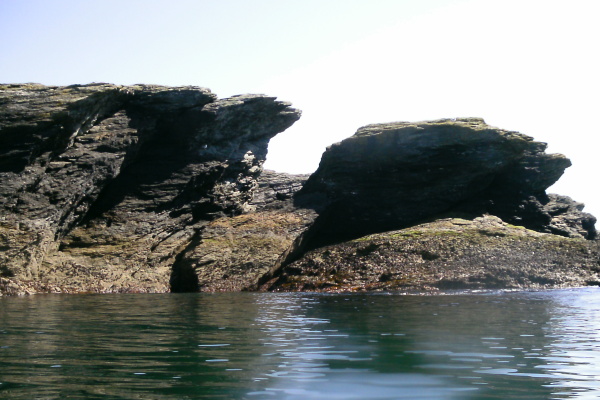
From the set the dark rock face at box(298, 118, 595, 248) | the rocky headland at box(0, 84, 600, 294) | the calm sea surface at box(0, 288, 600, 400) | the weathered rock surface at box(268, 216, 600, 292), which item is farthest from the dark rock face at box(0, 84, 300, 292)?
the calm sea surface at box(0, 288, 600, 400)

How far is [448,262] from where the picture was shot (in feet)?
91.8

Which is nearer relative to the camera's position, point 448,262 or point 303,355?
point 303,355

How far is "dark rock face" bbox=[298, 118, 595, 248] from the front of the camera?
118ft

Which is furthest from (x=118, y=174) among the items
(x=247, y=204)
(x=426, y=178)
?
(x=426, y=178)

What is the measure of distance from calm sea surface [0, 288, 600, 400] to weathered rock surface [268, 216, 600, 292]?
40.3 ft

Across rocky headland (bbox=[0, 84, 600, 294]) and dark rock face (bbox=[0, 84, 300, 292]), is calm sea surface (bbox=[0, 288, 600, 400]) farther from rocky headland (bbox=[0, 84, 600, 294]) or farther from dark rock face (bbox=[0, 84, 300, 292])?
dark rock face (bbox=[0, 84, 300, 292])

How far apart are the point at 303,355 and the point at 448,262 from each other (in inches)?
820

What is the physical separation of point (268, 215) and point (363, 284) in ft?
29.5

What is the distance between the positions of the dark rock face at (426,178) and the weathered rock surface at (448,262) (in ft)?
13.4

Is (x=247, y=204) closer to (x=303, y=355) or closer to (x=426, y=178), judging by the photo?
(x=426, y=178)

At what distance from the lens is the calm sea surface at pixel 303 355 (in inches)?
240

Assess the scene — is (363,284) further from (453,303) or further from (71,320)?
(71,320)

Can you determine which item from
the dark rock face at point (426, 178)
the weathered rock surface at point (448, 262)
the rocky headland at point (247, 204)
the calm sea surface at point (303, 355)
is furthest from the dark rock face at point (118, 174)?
the calm sea surface at point (303, 355)

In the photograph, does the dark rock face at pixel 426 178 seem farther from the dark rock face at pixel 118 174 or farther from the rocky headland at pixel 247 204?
the dark rock face at pixel 118 174
